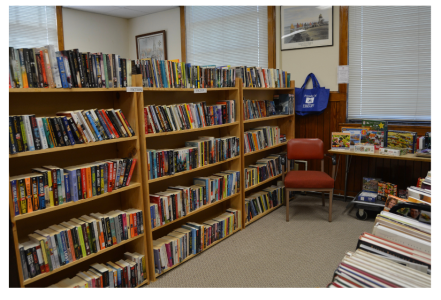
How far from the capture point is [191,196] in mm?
3143

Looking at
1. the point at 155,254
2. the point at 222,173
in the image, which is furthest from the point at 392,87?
the point at 155,254

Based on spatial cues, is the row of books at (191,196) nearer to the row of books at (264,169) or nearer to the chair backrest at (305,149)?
the row of books at (264,169)

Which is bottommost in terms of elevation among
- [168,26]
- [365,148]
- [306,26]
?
[365,148]

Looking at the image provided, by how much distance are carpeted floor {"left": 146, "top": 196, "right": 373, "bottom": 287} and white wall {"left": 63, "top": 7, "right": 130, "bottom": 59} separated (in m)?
4.34

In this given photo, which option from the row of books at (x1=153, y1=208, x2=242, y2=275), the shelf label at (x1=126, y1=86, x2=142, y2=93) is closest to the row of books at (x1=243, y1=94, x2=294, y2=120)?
the row of books at (x1=153, y1=208, x2=242, y2=275)

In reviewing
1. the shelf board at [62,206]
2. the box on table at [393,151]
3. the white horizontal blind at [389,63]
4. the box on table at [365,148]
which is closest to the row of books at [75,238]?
the shelf board at [62,206]

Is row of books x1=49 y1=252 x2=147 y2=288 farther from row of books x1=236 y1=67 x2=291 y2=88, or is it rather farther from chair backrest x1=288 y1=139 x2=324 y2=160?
chair backrest x1=288 y1=139 x2=324 y2=160

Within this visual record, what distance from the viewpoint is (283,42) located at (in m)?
4.89

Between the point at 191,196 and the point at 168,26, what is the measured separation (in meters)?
4.09

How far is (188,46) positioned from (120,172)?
4.05 m

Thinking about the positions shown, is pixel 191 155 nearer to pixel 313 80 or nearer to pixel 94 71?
pixel 94 71

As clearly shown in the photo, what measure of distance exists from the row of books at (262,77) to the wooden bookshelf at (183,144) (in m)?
0.19

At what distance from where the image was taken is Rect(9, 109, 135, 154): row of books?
1.92m

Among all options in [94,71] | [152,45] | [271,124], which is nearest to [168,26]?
[152,45]
